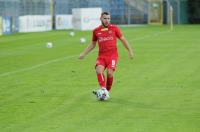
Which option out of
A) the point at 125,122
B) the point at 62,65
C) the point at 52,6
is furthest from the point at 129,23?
the point at 125,122

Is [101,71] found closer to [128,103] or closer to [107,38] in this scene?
[107,38]

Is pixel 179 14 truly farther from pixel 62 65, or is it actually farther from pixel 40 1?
pixel 62 65

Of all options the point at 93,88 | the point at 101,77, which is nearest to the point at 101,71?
the point at 101,77

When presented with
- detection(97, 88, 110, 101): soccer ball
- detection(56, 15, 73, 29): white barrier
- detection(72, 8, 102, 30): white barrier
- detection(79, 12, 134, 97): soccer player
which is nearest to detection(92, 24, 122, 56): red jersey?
detection(79, 12, 134, 97): soccer player

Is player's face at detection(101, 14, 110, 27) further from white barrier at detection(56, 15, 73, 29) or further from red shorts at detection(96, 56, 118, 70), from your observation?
white barrier at detection(56, 15, 73, 29)

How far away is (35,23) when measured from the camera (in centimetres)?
5775

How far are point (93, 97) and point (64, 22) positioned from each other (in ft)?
159

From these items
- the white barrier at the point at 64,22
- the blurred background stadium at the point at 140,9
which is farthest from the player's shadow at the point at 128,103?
the blurred background stadium at the point at 140,9

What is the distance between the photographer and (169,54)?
2975 centimetres

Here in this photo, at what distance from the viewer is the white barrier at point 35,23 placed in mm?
55906

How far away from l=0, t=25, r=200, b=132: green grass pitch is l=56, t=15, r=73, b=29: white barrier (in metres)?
33.4

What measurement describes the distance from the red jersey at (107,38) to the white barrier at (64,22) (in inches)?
1861

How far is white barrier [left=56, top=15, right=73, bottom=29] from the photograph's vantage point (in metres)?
63.3

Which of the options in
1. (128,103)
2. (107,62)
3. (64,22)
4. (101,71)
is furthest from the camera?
(64,22)
